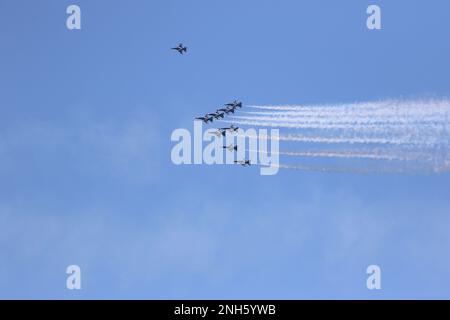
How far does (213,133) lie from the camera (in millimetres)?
116875
